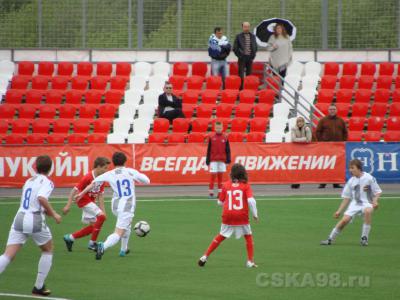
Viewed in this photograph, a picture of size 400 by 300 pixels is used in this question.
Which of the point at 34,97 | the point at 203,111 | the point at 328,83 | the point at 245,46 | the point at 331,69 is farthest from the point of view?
the point at 331,69

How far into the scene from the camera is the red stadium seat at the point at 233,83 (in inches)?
1239

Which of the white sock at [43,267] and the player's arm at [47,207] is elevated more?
the player's arm at [47,207]

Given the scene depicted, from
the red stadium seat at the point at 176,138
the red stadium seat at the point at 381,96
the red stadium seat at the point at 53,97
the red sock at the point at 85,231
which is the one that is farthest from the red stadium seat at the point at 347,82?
the red sock at the point at 85,231

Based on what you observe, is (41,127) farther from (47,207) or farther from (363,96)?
(47,207)

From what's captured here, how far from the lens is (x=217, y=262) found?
1486 centimetres

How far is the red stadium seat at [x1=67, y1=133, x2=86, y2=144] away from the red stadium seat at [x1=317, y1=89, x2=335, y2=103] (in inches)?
326

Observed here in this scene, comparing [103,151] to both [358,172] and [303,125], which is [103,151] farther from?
[358,172]

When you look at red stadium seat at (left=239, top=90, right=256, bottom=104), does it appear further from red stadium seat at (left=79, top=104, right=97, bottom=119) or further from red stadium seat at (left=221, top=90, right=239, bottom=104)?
red stadium seat at (left=79, top=104, right=97, bottom=119)

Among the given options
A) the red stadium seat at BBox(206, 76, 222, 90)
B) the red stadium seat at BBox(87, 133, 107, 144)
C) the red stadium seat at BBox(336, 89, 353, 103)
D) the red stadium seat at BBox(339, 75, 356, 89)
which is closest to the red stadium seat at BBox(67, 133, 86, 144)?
the red stadium seat at BBox(87, 133, 107, 144)

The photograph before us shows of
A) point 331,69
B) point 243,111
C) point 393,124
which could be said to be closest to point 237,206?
point 243,111

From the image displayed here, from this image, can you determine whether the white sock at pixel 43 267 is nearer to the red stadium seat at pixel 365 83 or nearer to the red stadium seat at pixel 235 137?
the red stadium seat at pixel 235 137

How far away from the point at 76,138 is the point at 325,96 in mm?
8702

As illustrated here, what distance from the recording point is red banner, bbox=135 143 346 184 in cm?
2630

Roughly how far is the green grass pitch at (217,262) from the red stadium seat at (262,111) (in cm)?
871
